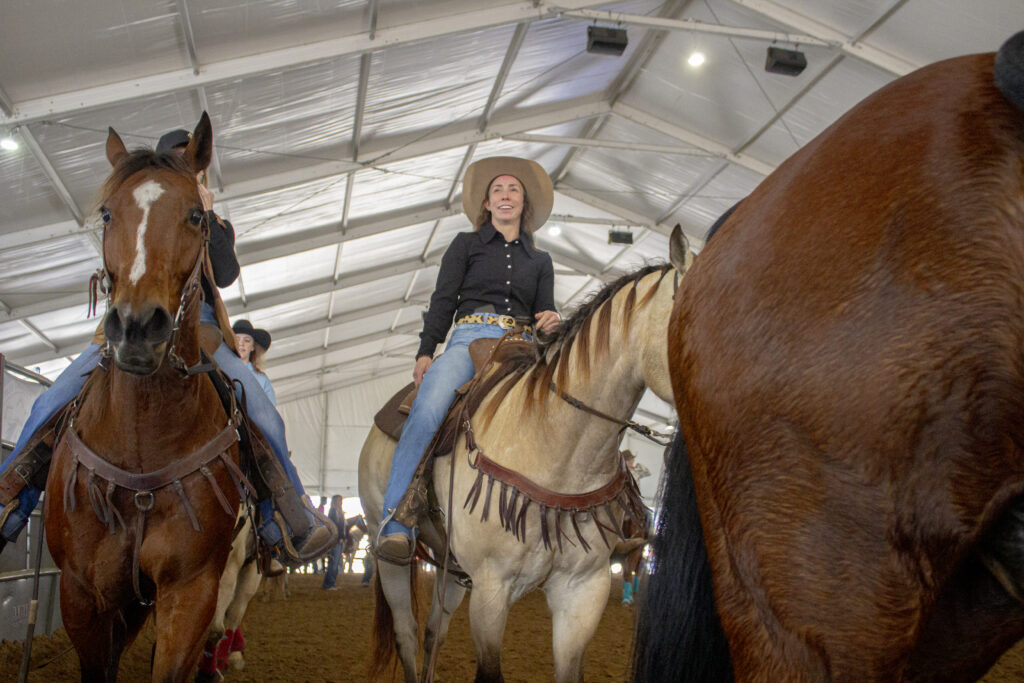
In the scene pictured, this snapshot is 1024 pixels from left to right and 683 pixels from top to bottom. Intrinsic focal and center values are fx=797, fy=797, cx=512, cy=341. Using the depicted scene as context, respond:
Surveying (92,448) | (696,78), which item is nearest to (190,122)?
(696,78)

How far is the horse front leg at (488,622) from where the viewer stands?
280 cm

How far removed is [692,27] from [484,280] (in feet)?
23.6

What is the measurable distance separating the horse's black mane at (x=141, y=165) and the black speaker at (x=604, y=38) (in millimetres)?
7649

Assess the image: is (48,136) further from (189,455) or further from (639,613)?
(639,613)

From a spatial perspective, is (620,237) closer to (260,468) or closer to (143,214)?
(260,468)

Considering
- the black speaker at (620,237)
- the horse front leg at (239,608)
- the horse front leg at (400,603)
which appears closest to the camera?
the horse front leg at (400,603)

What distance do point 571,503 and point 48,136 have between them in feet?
26.9

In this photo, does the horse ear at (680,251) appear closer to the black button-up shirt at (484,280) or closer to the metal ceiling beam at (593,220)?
the black button-up shirt at (484,280)

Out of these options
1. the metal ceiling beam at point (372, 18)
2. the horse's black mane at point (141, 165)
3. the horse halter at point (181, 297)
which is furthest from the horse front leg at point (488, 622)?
the metal ceiling beam at point (372, 18)

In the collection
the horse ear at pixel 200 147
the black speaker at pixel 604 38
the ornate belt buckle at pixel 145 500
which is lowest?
the ornate belt buckle at pixel 145 500

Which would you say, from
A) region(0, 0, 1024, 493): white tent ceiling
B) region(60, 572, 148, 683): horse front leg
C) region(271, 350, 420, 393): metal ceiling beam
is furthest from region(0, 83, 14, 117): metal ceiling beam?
region(271, 350, 420, 393): metal ceiling beam

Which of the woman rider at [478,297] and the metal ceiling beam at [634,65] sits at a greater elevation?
the metal ceiling beam at [634,65]

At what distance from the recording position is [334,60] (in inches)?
359

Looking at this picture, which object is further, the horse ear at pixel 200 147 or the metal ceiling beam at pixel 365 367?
the metal ceiling beam at pixel 365 367
